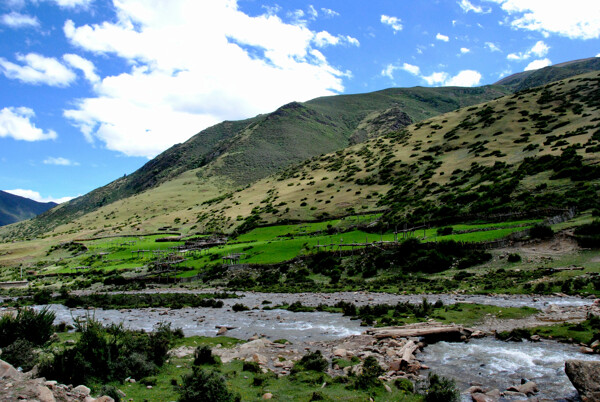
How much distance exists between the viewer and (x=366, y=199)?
69625 millimetres

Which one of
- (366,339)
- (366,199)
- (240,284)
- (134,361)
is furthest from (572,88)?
(134,361)

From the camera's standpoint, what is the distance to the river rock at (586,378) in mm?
9156

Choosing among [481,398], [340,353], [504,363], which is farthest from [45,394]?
[504,363]

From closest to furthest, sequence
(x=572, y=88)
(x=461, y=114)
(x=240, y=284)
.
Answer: (x=240, y=284)
(x=572, y=88)
(x=461, y=114)

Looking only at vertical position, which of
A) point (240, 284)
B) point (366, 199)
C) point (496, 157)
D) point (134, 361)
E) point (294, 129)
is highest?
point (294, 129)

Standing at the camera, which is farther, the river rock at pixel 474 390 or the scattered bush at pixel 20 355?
the scattered bush at pixel 20 355

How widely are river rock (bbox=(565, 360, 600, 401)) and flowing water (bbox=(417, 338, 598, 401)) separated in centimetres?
95

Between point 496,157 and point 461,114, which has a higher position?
point 461,114

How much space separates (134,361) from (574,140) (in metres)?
71.5

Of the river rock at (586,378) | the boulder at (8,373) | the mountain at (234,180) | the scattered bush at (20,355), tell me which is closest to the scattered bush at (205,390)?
the boulder at (8,373)

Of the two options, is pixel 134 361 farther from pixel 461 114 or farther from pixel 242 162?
pixel 242 162

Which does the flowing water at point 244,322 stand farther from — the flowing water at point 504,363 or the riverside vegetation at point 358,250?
the flowing water at point 504,363

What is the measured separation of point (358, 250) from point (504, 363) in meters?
29.9

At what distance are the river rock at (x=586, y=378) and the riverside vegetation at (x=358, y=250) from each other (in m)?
3.12
